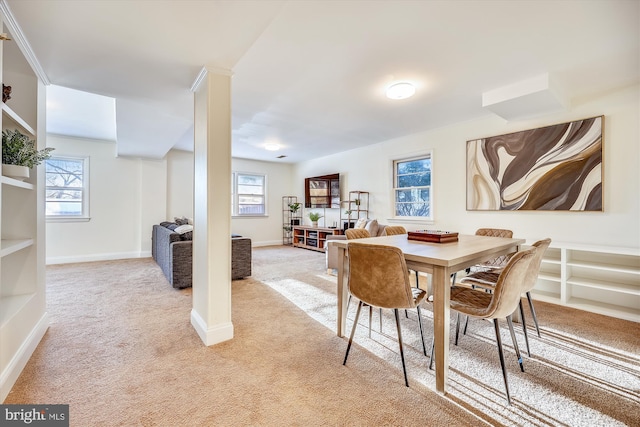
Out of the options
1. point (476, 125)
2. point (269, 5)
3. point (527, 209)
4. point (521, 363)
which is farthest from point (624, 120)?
point (269, 5)

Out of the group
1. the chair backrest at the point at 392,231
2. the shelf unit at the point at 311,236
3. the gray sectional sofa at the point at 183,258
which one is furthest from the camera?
the shelf unit at the point at 311,236

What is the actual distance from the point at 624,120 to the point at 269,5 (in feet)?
12.2

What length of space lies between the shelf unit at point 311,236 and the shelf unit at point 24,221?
4.81 m

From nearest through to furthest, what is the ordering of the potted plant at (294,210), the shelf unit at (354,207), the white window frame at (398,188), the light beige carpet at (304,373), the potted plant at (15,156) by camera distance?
the light beige carpet at (304,373) → the potted plant at (15,156) → the white window frame at (398,188) → the shelf unit at (354,207) → the potted plant at (294,210)

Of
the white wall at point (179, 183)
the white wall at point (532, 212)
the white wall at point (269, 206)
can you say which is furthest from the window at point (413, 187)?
the white wall at point (179, 183)

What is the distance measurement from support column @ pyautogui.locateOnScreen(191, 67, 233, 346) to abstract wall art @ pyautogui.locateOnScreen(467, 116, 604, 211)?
3.53 m

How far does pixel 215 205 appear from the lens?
220cm

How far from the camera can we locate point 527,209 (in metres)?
3.53

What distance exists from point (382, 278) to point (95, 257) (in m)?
6.22

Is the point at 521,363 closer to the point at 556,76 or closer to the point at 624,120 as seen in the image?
the point at 556,76

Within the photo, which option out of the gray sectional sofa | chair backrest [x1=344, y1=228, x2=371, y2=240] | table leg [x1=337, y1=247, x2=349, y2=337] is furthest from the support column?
the gray sectional sofa

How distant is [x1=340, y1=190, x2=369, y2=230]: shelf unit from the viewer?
590 cm

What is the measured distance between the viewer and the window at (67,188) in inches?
203

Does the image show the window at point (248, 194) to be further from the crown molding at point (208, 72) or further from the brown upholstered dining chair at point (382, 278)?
the brown upholstered dining chair at point (382, 278)
